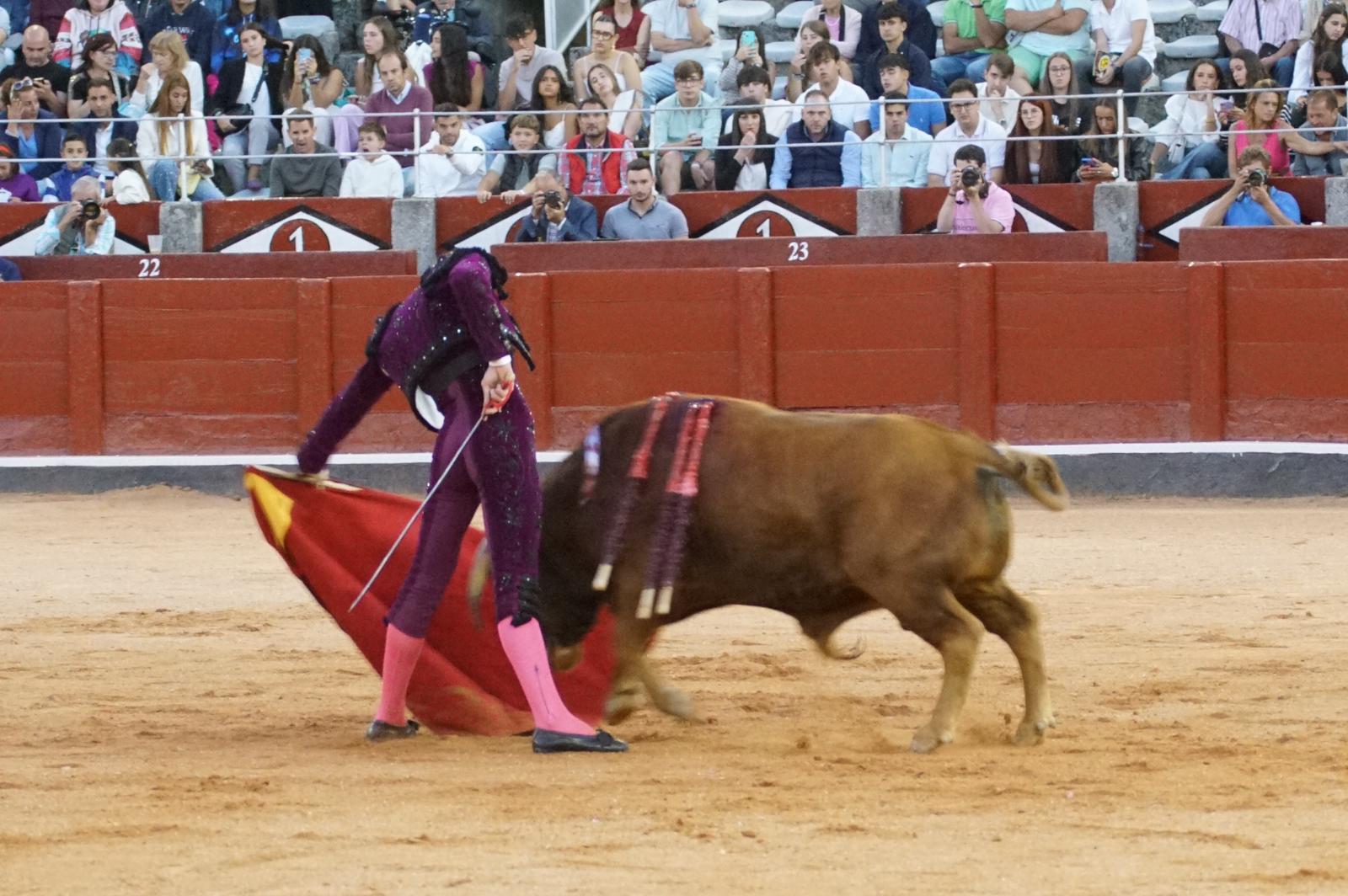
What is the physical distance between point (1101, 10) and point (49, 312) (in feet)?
19.2

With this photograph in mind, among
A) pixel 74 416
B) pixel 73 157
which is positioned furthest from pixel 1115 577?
pixel 73 157

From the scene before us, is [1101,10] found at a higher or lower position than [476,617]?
higher

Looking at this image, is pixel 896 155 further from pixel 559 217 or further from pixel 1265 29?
pixel 1265 29

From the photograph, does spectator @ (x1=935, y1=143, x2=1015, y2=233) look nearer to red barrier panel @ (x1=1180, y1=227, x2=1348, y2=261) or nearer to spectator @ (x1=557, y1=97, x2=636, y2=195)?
red barrier panel @ (x1=1180, y1=227, x2=1348, y2=261)

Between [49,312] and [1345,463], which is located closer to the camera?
[1345,463]

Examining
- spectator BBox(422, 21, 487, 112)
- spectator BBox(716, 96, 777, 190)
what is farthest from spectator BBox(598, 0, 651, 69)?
spectator BBox(716, 96, 777, 190)

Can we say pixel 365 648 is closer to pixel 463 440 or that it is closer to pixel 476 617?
pixel 476 617

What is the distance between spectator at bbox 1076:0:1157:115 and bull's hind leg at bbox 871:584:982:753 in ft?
23.0

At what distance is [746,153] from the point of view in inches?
430

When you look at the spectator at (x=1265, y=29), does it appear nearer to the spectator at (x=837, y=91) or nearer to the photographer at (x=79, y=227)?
the spectator at (x=837, y=91)

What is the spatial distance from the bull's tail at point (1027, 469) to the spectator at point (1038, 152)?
19.8ft

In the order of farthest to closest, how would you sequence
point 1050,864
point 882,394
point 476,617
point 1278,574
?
point 882,394 < point 1278,574 < point 476,617 < point 1050,864

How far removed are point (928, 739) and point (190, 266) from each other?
7632mm

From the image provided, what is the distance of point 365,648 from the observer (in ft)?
16.8
